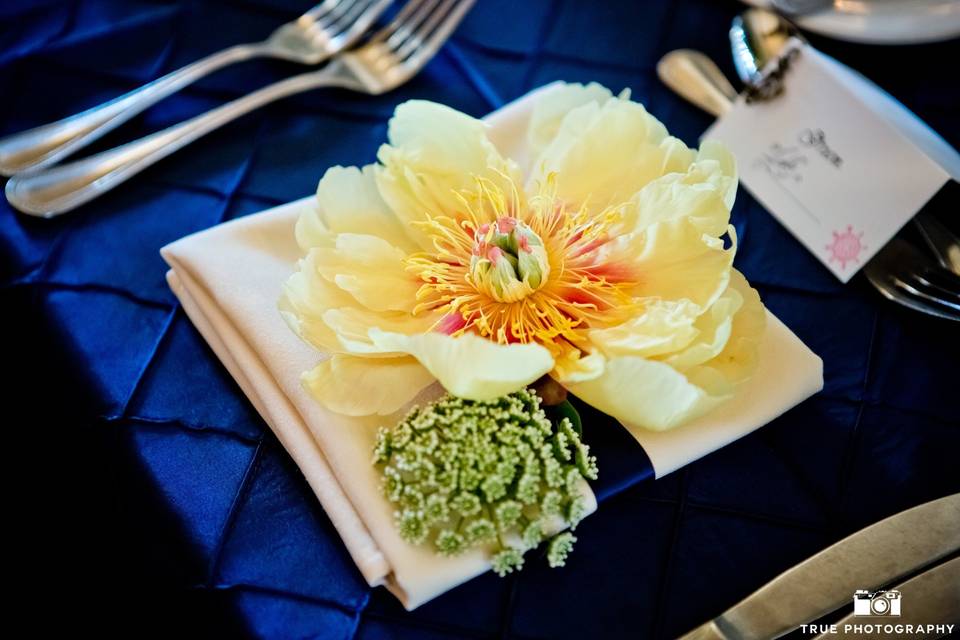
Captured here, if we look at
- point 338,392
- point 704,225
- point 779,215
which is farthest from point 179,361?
point 779,215

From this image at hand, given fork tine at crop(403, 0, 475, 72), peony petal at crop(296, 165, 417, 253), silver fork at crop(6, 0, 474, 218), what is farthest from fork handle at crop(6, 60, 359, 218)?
peony petal at crop(296, 165, 417, 253)

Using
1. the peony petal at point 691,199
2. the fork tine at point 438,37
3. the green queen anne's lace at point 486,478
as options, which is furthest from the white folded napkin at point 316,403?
the fork tine at point 438,37

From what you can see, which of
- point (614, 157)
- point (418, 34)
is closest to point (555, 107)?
point (614, 157)

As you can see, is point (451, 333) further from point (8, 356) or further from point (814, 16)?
point (814, 16)

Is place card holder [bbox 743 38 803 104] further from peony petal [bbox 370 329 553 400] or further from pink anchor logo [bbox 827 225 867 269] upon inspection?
peony petal [bbox 370 329 553 400]

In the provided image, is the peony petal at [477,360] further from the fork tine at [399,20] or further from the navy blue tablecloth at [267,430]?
the fork tine at [399,20]

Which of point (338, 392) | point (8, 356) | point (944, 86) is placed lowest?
point (8, 356)
